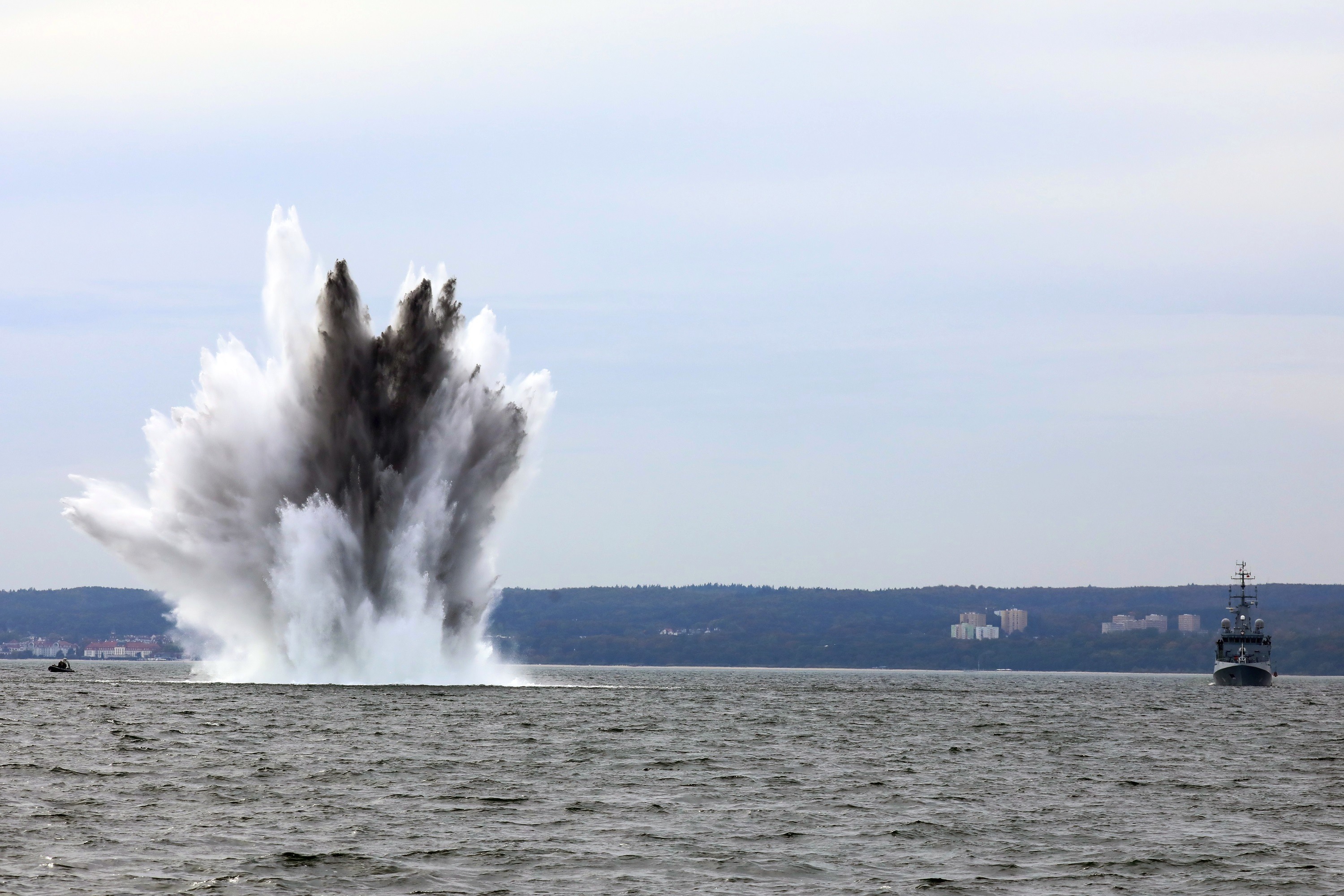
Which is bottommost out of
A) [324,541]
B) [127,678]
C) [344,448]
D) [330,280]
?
[127,678]

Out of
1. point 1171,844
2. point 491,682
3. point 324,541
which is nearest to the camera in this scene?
point 1171,844

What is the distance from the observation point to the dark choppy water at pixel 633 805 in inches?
1098

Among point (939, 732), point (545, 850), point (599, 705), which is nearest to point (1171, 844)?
point (545, 850)

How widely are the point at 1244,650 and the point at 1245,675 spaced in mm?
4106

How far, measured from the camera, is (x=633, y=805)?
1495 inches

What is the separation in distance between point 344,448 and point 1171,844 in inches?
2484

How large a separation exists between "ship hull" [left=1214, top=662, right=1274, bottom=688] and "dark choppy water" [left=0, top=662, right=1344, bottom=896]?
368 feet

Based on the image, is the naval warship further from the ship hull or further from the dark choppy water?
the dark choppy water

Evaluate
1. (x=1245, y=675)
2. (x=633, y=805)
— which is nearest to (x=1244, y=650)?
(x=1245, y=675)

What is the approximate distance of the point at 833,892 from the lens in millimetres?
26766

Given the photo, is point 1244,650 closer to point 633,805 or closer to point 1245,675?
point 1245,675

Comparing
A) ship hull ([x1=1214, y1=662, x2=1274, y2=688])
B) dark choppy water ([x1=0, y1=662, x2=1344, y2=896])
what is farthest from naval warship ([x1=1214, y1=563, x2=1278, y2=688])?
dark choppy water ([x1=0, y1=662, x2=1344, y2=896])

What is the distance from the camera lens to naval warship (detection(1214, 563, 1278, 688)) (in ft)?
594

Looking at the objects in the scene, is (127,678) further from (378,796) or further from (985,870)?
(985,870)
